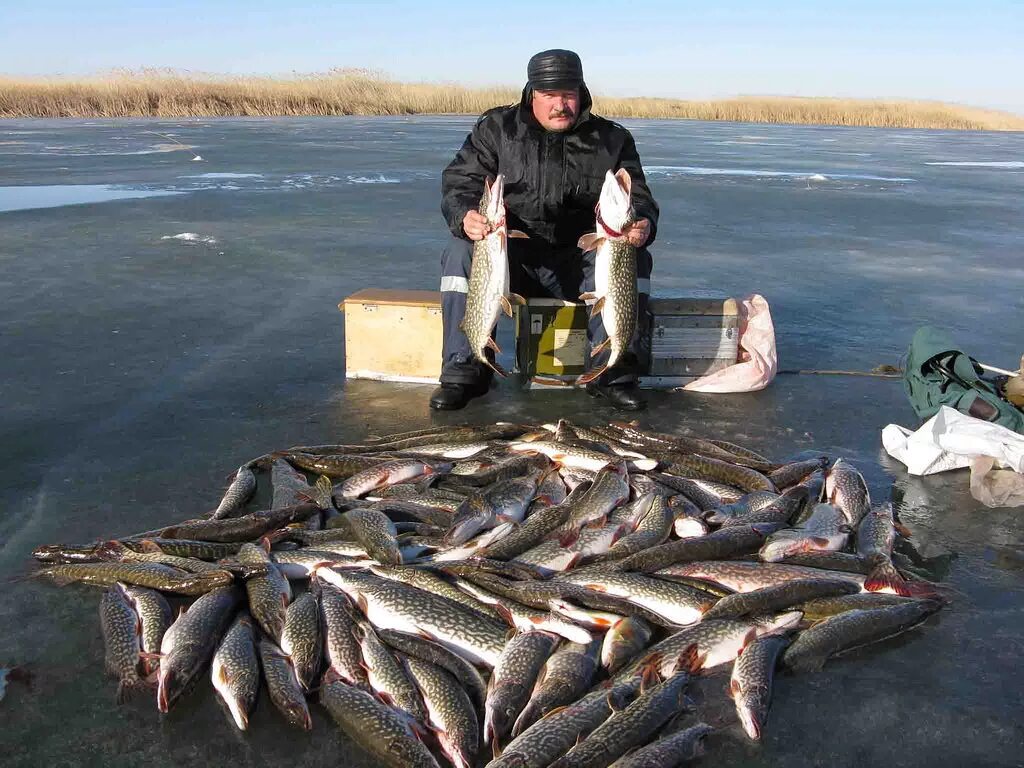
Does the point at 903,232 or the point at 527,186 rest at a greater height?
the point at 527,186

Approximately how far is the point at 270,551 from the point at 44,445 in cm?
217

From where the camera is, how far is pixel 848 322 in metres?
8.54

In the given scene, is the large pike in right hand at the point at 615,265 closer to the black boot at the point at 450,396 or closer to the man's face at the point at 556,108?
the man's face at the point at 556,108

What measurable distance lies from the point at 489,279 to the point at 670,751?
3.43 metres

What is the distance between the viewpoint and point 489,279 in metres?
5.65

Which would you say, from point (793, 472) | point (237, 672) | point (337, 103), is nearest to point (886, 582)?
point (793, 472)

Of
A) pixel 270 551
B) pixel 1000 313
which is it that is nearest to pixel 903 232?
pixel 1000 313

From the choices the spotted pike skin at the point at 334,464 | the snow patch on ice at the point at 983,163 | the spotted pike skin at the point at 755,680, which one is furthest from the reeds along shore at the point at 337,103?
the spotted pike skin at the point at 755,680

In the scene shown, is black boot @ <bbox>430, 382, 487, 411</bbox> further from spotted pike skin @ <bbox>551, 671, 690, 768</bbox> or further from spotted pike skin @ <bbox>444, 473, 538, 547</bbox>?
spotted pike skin @ <bbox>551, 671, 690, 768</bbox>

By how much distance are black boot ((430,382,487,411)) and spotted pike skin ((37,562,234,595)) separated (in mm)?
2619

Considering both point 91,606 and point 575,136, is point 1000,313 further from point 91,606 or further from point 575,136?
point 91,606

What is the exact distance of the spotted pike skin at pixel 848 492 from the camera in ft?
14.4

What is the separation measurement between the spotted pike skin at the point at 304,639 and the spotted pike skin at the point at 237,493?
1015mm

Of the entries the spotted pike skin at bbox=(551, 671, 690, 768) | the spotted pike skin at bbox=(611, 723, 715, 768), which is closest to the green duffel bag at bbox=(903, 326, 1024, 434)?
the spotted pike skin at bbox=(551, 671, 690, 768)
